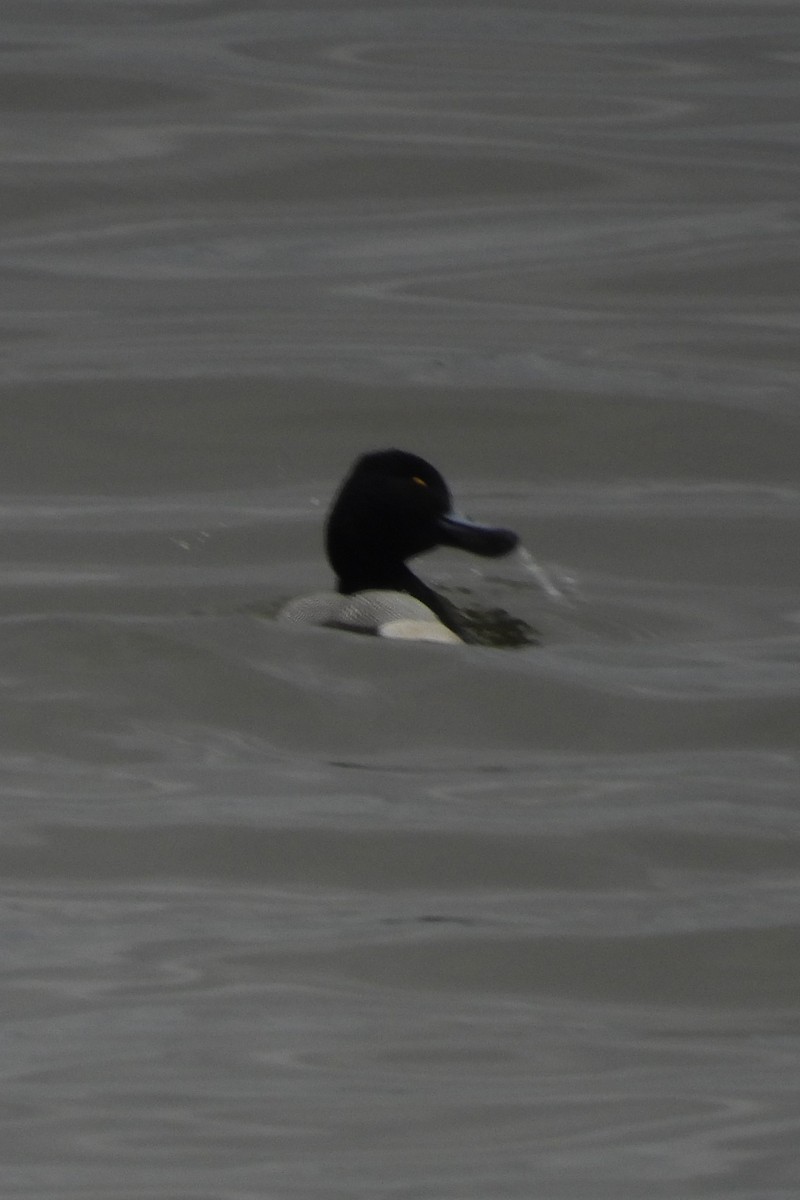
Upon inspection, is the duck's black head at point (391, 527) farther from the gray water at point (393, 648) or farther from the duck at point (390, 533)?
the gray water at point (393, 648)

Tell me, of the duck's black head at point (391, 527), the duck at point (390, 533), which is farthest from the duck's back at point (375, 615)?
the duck's black head at point (391, 527)

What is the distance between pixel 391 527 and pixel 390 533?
0.8 inches

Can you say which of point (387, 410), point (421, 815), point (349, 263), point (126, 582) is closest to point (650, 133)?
point (349, 263)

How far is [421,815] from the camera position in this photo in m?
6.46

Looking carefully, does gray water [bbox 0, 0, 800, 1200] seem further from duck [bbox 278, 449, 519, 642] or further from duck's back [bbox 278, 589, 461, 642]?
duck [bbox 278, 449, 519, 642]

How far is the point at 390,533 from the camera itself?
8.60 meters

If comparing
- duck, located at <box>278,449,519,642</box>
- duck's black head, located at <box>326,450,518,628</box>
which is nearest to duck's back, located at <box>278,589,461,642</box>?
duck, located at <box>278,449,519,642</box>

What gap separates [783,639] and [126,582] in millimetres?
2458

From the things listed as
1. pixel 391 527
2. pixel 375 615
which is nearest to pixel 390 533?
pixel 391 527

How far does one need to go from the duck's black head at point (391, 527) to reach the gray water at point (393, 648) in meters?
0.49

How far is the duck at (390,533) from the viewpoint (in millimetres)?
8578

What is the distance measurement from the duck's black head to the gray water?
0.49 meters

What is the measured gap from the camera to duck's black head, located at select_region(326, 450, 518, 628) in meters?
8.59

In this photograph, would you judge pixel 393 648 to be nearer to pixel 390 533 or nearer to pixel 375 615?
pixel 375 615
